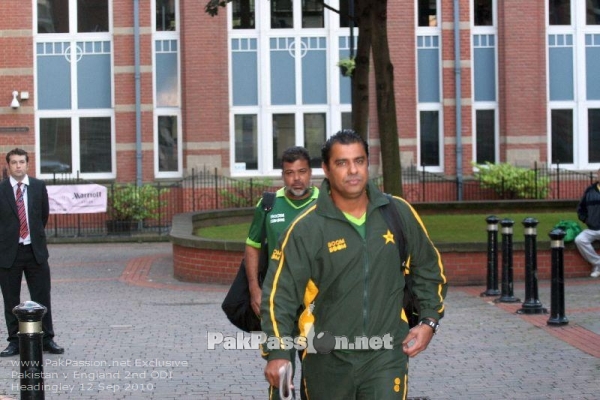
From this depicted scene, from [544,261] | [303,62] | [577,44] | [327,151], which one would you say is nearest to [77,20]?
[303,62]

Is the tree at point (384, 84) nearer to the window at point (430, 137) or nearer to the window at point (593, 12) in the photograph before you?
the window at point (430, 137)

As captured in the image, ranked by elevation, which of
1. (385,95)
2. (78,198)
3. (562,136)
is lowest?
(78,198)

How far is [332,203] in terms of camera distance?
5.43m

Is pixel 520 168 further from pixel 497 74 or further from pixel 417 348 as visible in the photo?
pixel 417 348

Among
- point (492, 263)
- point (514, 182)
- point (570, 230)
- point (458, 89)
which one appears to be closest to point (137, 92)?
point (458, 89)

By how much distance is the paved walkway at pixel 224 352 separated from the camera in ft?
29.0

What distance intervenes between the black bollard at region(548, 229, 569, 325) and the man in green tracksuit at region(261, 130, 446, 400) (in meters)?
6.67

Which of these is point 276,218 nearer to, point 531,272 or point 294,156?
point 294,156

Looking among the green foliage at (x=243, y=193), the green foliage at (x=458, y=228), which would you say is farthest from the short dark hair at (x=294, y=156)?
the green foliage at (x=243, y=193)

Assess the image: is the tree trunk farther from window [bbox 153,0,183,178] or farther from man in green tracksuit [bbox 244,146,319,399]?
window [bbox 153,0,183,178]

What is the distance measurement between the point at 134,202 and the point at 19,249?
17.1 metres

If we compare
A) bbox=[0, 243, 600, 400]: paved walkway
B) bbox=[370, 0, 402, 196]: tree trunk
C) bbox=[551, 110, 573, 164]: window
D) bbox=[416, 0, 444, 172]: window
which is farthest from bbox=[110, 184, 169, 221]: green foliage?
bbox=[0, 243, 600, 400]: paved walkway

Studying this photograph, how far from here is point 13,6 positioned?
94.8ft

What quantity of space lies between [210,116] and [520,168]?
8283mm
